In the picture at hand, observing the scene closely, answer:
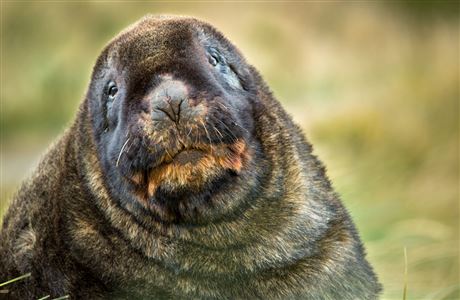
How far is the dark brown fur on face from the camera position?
4.88 m

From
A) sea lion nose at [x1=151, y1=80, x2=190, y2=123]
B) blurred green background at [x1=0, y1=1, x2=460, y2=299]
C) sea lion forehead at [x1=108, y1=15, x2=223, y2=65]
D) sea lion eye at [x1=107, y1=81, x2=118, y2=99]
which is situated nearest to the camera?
sea lion nose at [x1=151, y1=80, x2=190, y2=123]

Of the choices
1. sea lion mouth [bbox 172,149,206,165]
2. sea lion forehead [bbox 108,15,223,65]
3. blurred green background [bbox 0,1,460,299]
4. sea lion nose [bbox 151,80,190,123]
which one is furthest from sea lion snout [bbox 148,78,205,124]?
blurred green background [bbox 0,1,460,299]

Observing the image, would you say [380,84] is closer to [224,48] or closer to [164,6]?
[164,6]

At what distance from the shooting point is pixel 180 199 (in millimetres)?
4906

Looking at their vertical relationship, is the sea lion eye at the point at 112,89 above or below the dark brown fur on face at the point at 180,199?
above

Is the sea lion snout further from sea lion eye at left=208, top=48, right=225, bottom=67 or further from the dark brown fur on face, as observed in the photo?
sea lion eye at left=208, top=48, right=225, bottom=67

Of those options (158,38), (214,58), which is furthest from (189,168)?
(214,58)

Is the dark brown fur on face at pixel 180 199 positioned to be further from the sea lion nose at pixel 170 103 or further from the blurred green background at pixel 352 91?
the blurred green background at pixel 352 91

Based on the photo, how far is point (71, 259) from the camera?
525cm

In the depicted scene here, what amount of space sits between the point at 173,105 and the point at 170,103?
0.02 m

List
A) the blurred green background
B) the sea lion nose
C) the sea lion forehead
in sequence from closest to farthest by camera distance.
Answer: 1. the sea lion nose
2. the sea lion forehead
3. the blurred green background

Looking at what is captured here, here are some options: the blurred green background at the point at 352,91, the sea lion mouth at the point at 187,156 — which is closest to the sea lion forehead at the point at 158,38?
the sea lion mouth at the point at 187,156

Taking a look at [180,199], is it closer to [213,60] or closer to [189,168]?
[189,168]

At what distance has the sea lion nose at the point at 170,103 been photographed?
4.78 metres
